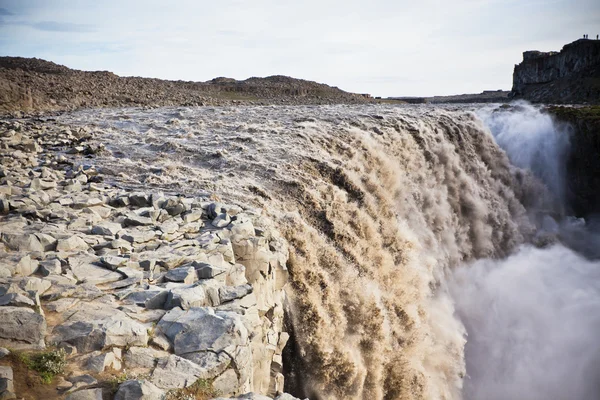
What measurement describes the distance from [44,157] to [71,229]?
18.8 ft

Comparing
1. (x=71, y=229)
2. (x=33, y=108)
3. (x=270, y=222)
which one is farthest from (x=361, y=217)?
(x=33, y=108)

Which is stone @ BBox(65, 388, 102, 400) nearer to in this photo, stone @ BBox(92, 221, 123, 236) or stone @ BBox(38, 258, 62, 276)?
stone @ BBox(38, 258, 62, 276)

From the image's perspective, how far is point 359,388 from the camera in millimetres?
9023

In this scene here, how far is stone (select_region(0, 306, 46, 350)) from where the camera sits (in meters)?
4.09

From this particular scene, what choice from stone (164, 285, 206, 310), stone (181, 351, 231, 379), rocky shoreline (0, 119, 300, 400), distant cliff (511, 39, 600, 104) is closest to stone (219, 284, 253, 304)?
rocky shoreline (0, 119, 300, 400)

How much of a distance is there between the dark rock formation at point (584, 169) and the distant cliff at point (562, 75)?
3375 centimetres

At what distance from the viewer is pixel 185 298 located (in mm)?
5223

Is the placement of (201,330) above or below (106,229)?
below

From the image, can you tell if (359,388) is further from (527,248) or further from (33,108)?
(33,108)

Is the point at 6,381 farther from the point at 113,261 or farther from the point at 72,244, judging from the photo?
the point at 72,244

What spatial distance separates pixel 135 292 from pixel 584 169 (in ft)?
101

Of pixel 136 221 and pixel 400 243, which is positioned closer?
pixel 136 221

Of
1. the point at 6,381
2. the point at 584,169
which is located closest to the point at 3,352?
the point at 6,381

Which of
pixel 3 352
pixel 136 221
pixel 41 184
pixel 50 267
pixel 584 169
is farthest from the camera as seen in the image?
pixel 584 169
